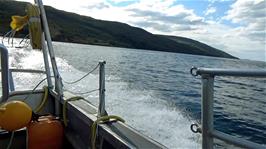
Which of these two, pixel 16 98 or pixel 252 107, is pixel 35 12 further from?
pixel 252 107

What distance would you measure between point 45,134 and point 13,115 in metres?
0.56

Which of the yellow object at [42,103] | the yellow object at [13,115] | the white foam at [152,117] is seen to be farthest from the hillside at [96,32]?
the yellow object at [13,115]

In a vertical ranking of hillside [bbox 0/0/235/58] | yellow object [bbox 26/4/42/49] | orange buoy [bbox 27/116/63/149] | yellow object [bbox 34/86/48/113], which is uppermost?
hillside [bbox 0/0/235/58]

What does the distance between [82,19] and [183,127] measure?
163 metres

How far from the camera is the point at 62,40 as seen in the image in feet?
396

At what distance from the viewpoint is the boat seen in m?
1.86

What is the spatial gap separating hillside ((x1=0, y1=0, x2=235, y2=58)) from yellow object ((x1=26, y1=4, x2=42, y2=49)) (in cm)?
11642

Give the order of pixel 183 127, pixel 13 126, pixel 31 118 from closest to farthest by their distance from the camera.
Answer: pixel 13 126
pixel 31 118
pixel 183 127

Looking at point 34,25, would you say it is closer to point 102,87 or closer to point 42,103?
point 42,103

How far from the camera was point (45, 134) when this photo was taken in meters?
3.70

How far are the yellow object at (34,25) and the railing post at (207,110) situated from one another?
3185 mm

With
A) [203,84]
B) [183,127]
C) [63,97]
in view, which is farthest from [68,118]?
[183,127]

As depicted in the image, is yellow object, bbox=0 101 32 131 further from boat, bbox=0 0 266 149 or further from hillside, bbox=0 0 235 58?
hillside, bbox=0 0 235 58

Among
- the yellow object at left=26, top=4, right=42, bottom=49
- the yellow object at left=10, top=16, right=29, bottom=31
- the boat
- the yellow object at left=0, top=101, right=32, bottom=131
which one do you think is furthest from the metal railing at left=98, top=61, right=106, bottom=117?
the yellow object at left=10, top=16, right=29, bottom=31
